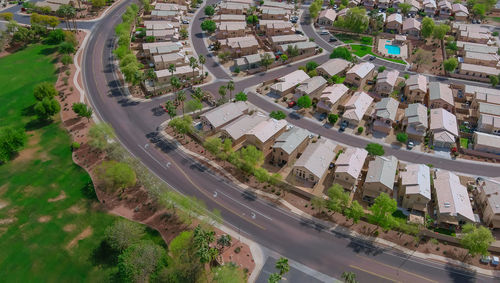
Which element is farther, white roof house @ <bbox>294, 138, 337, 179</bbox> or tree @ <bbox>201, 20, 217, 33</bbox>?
tree @ <bbox>201, 20, 217, 33</bbox>

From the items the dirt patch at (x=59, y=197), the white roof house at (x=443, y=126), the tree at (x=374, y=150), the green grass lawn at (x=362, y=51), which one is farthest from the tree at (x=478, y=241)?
the green grass lawn at (x=362, y=51)

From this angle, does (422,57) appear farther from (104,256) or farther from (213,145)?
(104,256)

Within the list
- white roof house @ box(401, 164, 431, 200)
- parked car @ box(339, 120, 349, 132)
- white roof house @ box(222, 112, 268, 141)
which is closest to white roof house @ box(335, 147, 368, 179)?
white roof house @ box(401, 164, 431, 200)

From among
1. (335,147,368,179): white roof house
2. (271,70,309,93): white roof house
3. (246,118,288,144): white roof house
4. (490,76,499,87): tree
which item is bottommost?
(335,147,368,179): white roof house

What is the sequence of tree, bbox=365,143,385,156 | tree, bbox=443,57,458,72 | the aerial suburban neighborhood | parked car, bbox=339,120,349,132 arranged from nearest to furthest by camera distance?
the aerial suburban neighborhood < tree, bbox=365,143,385,156 < parked car, bbox=339,120,349,132 < tree, bbox=443,57,458,72

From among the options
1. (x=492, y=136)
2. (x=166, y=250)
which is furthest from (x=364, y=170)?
(x=166, y=250)

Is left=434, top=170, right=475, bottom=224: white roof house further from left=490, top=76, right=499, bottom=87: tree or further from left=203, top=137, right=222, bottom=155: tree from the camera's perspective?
left=490, top=76, right=499, bottom=87: tree
